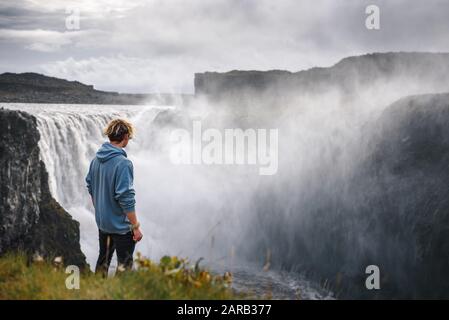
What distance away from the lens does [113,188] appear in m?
5.91

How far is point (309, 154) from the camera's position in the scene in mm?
30891

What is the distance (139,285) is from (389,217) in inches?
608

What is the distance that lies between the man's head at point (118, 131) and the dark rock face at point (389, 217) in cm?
1192

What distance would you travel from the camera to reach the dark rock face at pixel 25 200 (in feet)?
31.9

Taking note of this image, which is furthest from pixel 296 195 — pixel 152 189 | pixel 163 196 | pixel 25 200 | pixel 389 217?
pixel 25 200

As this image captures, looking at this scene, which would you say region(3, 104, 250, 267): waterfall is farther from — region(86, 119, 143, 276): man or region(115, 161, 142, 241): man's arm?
region(115, 161, 142, 241): man's arm

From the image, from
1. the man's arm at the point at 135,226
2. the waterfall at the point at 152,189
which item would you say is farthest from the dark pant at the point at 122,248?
the waterfall at the point at 152,189

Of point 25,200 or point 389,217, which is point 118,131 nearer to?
point 25,200

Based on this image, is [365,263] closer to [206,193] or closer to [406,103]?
[406,103]

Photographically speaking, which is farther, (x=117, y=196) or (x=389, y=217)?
(x=389, y=217)

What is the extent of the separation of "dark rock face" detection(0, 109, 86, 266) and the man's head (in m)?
4.22

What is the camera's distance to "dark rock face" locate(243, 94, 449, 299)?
1561 cm

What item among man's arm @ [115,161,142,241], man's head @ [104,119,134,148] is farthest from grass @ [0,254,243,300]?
man's head @ [104,119,134,148]

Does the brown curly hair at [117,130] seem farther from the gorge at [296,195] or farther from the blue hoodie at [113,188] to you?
the gorge at [296,195]
